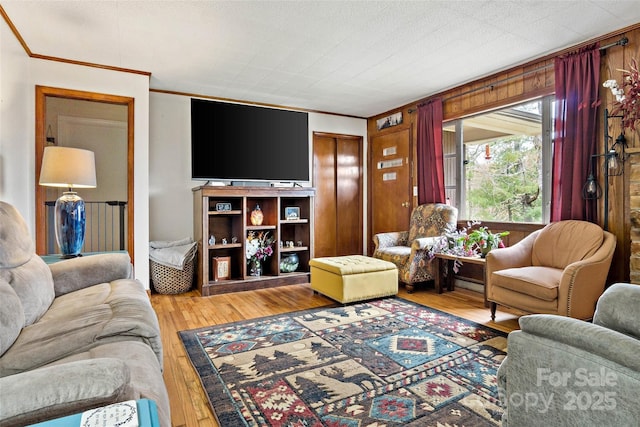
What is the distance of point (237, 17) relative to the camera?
261 centimetres

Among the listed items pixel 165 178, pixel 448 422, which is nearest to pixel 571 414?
pixel 448 422

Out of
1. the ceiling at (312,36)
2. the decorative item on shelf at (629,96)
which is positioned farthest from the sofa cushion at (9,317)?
the decorative item on shelf at (629,96)

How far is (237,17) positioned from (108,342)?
2.31 m

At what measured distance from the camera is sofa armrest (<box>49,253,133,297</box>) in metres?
2.21

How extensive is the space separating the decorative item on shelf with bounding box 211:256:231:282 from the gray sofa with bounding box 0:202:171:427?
165 cm

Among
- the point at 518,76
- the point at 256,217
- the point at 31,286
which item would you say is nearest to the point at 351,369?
the point at 31,286

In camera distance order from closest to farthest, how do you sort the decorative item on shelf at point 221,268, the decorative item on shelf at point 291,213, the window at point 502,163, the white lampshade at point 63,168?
the white lampshade at point 63,168 < the window at point 502,163 < the decorative item on shelf at point 221,268 < the decorative item on shelf at point 291,213

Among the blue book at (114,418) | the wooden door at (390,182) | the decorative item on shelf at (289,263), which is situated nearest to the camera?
the blue book at (114,418)

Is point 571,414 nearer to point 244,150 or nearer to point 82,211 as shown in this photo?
point 82,211

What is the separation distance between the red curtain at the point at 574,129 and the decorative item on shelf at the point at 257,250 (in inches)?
122

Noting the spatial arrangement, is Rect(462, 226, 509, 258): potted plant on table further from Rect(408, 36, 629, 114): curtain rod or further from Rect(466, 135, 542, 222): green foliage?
Rect(408, 36, 629, 114): curtain rod

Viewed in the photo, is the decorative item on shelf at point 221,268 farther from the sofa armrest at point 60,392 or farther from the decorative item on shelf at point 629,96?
the decorative item on shelf at point 629,96

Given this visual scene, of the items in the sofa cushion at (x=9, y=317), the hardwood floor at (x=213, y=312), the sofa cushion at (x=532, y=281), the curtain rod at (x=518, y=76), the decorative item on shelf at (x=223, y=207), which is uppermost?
the curtain rod at (x=518, y=76)

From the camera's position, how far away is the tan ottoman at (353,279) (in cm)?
338
